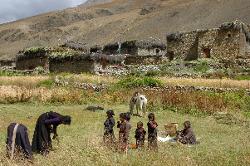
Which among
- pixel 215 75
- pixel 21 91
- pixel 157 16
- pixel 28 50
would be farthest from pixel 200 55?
pixel 157 16

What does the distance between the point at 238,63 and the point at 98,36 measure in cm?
6897

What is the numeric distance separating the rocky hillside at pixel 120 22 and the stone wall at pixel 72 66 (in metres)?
36.3

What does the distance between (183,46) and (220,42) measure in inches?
159

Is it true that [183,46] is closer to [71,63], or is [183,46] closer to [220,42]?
[220,42]

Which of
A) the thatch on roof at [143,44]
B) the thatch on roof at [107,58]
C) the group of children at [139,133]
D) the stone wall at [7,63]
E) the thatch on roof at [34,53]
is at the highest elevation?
the thatch on roof at [143,44]

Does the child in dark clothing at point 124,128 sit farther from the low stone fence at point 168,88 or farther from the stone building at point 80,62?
the stone building at point 80,62

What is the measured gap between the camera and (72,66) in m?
43.0

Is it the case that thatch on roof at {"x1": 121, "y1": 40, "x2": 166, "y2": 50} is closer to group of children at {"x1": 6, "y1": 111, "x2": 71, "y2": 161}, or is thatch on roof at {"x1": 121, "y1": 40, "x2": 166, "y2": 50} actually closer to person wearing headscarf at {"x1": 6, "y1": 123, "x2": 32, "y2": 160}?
group of children at {"x1": 6, "y1": 111, "x2": 71, "y2": 161}

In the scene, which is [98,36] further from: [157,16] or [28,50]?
[28,50]

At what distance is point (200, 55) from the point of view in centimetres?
4497

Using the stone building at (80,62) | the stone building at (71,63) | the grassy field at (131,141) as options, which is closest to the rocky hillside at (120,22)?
the stone building at (80,62)

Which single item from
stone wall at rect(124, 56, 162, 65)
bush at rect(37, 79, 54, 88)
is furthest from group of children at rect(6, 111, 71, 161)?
stone wall at rect(124, 56, 162, 65)

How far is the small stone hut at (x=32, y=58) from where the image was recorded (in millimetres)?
46688

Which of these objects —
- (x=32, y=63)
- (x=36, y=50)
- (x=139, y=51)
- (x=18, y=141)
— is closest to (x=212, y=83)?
(x=139, y=51)
